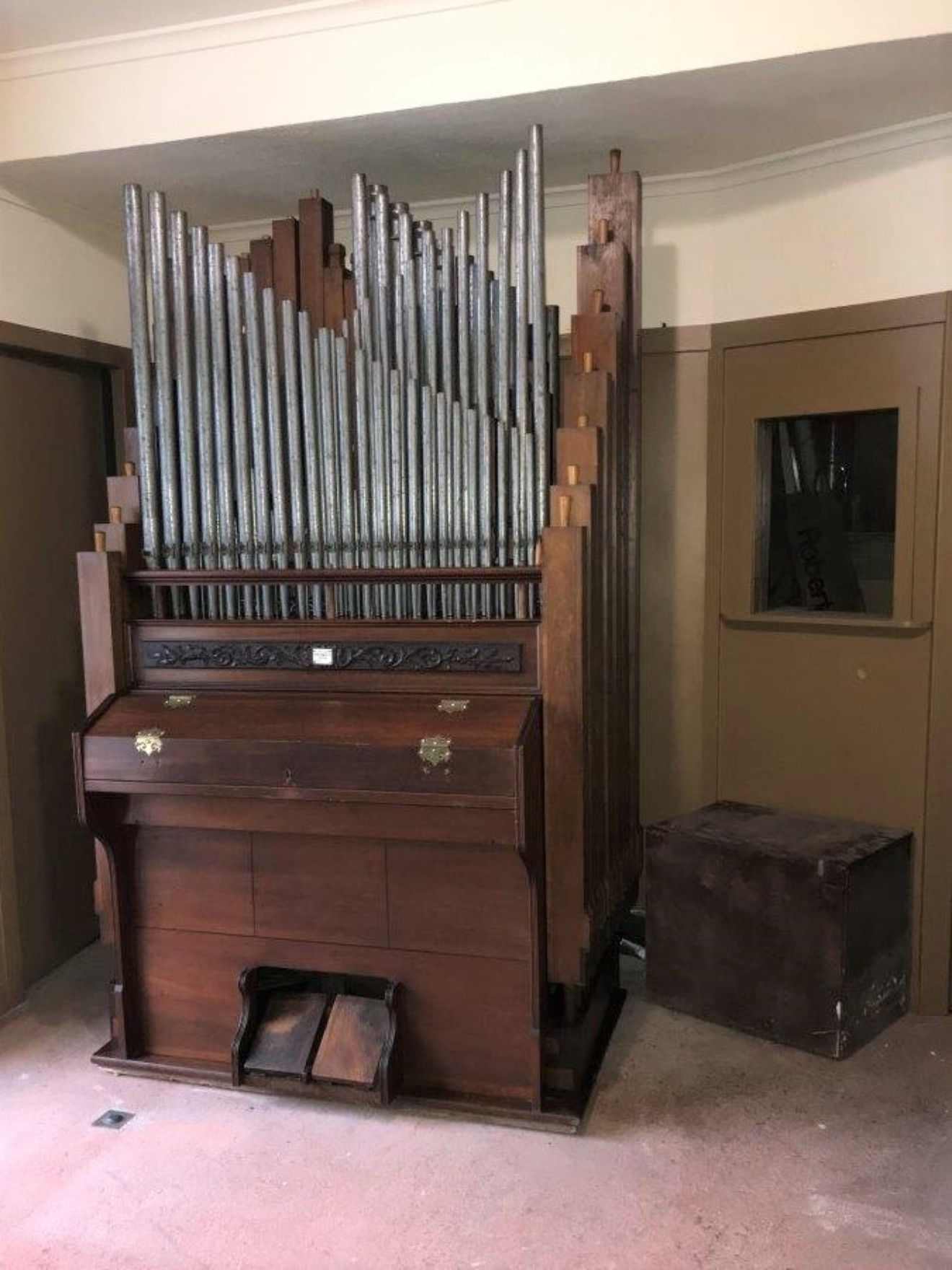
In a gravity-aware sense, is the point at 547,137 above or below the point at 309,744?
above

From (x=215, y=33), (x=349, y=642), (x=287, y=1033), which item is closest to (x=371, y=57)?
(x=215, y=33)

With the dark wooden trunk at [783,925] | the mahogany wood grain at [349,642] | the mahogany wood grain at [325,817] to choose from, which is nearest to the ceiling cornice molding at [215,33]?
the mahogany wood grain at [349,642]

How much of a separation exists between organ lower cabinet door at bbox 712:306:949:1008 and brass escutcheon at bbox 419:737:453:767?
121cm

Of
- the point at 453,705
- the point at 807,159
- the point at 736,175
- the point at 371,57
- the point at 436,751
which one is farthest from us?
the point at 736,175

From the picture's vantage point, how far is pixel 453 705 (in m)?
2.18

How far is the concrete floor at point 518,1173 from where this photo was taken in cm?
187

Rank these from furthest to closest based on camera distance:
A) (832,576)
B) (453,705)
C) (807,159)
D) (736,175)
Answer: (832,576) → (736,175) → (807,159) → (453,705)

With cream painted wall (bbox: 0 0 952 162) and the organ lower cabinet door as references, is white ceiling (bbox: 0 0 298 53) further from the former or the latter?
the organ lower cabinet door

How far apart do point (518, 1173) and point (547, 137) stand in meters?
2.45

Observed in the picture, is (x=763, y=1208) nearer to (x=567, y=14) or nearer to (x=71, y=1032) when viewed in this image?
(x=71, y=1032)

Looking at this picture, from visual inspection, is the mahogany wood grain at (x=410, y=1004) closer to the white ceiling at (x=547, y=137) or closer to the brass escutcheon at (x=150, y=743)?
the brass escutcheon at (x=150, y=743)

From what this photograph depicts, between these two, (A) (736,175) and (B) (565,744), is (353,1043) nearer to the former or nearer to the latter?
(B) (565,744)

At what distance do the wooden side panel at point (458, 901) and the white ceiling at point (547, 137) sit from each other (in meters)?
1.75

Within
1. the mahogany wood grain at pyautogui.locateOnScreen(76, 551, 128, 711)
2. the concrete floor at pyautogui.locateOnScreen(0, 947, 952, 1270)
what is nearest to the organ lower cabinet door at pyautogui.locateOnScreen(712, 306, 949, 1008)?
the concrete floor at pyautogui.locateOnScreen(0, 947, 952, 1270)
